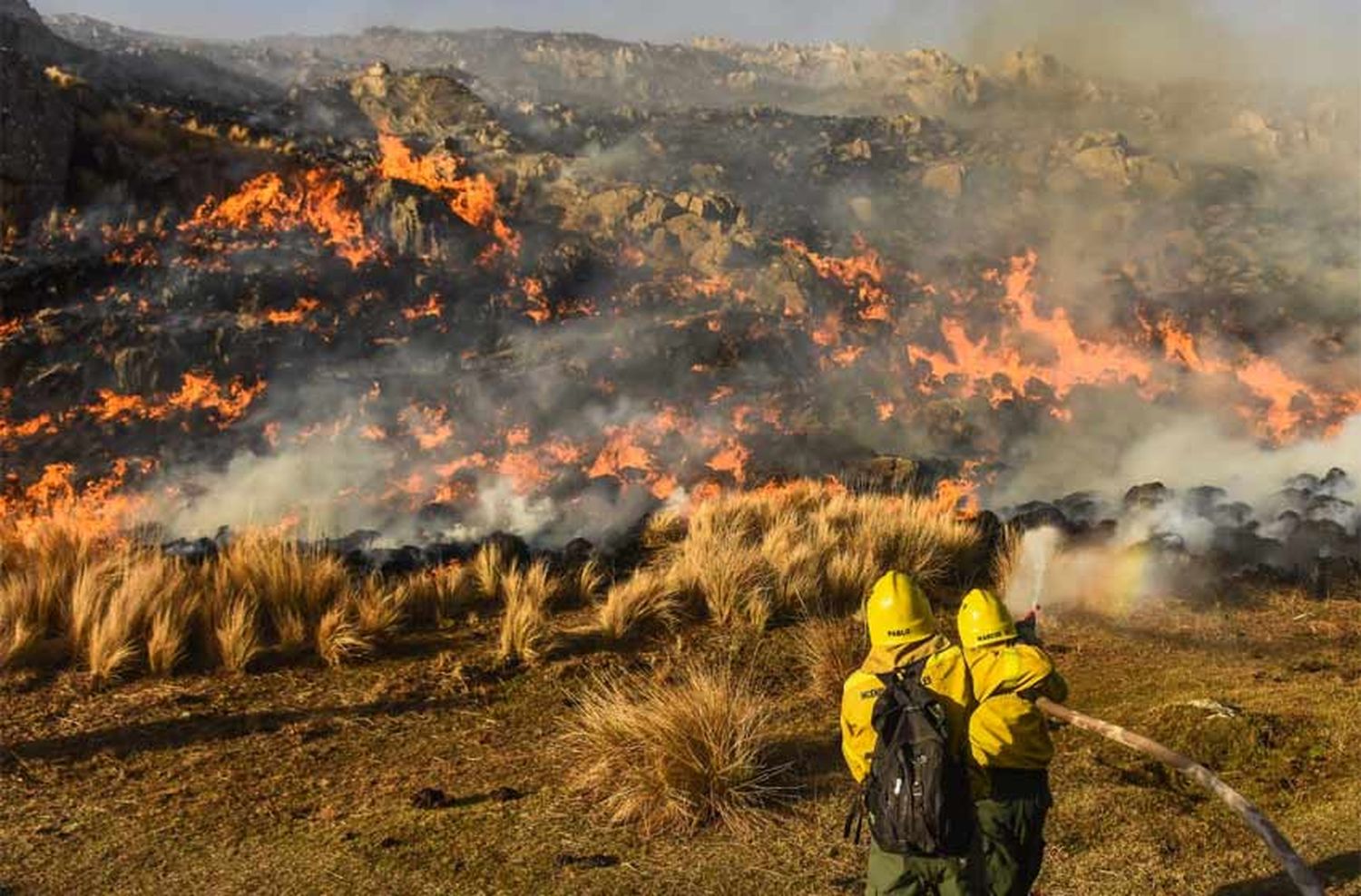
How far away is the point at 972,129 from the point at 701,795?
32508 millimetres

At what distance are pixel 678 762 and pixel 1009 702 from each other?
7.69ft

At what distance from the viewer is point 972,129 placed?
33438 mm

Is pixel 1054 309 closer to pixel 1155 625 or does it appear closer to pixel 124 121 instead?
pixel 1155 625

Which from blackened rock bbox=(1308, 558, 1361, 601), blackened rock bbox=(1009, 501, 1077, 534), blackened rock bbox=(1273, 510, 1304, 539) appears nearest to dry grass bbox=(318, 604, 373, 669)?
blackened rock bbox=(1009, 501, 1077, 534)

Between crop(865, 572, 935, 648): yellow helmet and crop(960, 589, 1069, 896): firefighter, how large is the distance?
279 millimetres

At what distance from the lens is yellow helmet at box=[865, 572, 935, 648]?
3229mm

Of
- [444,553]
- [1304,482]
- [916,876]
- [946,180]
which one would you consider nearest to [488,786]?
[916,876]

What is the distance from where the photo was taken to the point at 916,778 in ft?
9.39

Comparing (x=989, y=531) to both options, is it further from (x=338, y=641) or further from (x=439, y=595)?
(x=338, y=641)

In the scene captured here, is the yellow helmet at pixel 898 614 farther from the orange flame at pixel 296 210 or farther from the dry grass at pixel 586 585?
the orange flame at pixel 296 210

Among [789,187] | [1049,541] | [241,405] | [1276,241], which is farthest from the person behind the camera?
[789,187]

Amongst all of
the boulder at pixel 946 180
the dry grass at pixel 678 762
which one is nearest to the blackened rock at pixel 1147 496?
the dry grass at pixel 678 762

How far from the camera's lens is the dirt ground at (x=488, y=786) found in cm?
462

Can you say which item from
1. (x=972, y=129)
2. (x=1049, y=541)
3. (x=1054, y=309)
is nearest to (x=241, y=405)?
(x=1049, y=541)
